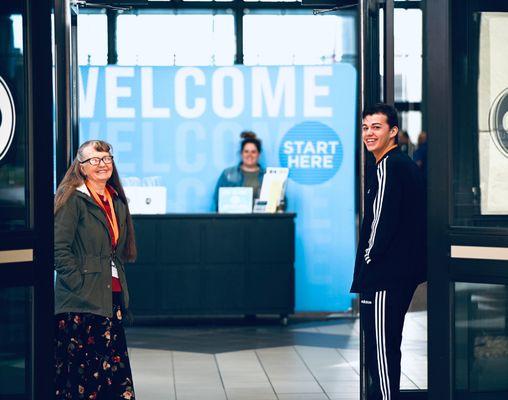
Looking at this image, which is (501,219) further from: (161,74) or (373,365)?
(161,74)

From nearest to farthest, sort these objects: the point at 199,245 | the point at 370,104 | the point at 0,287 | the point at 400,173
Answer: the point at 0,287, the point at 400,173, the point at 370,104, the point at 199,245

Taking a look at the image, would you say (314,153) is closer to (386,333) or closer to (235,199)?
(235,199)

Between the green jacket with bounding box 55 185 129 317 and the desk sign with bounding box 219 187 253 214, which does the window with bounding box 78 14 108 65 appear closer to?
the desk sign with bounding box 219 187 253 214

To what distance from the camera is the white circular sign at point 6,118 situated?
560cm

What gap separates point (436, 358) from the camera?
5934 mm

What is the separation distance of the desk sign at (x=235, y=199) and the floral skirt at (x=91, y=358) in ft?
16.2

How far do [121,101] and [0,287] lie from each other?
6460mm

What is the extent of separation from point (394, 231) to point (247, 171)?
567cm

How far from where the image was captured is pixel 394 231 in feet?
20.7

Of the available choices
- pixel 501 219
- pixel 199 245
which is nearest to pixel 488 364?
pixel 501 219

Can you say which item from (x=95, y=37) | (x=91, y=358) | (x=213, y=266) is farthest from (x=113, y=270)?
(x=95, y=37)

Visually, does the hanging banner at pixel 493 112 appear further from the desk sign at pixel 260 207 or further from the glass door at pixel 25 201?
the desk sign at pixel 260 207

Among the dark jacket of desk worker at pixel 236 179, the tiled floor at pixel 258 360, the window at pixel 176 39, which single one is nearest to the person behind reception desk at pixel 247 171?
the dark jacket of desk worker at pixel 236 179

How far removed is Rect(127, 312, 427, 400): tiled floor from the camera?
26.9ft
